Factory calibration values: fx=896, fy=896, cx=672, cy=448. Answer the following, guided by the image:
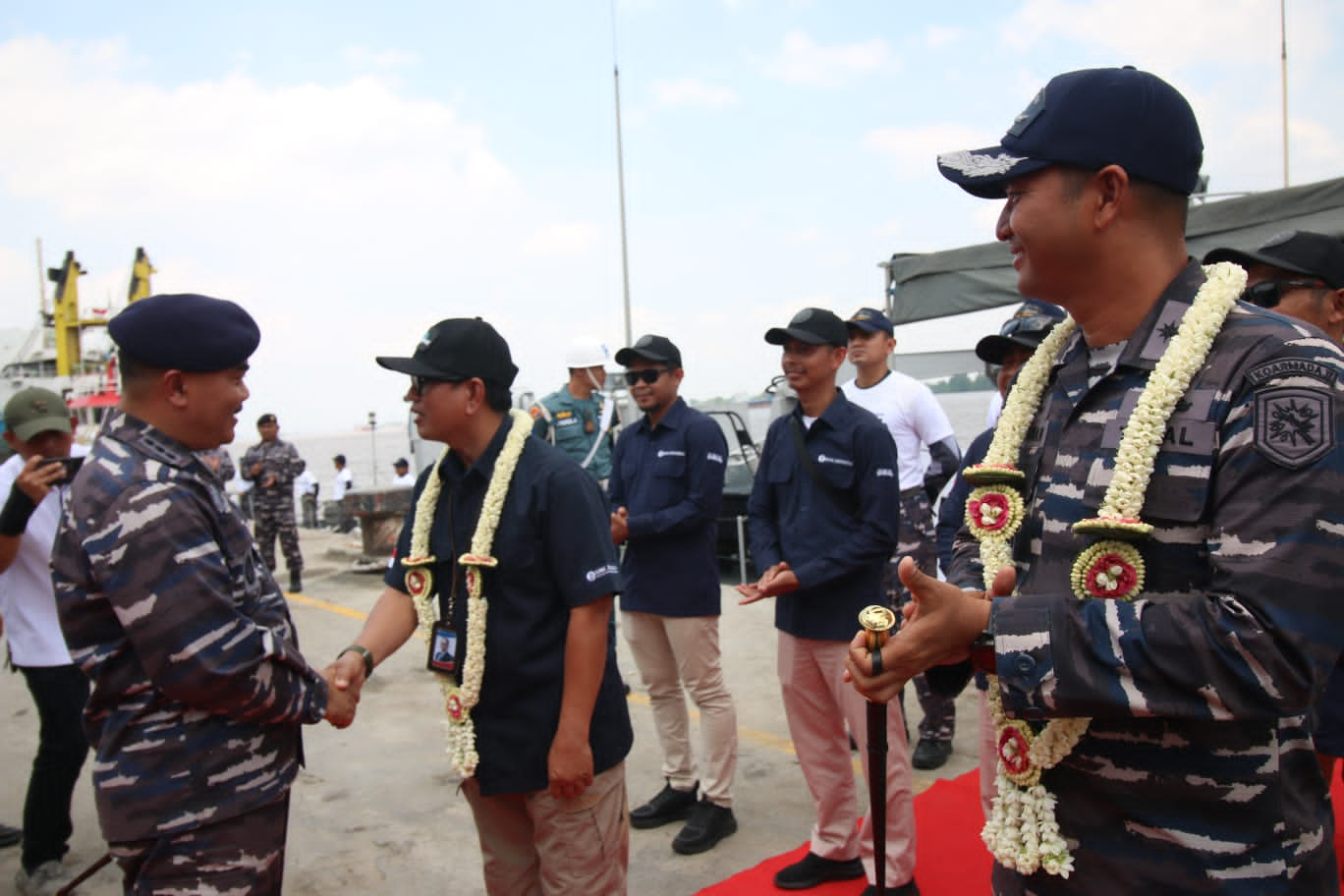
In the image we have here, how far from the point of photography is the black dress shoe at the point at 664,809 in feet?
14.7

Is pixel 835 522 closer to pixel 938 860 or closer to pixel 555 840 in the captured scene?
pixel 938 860

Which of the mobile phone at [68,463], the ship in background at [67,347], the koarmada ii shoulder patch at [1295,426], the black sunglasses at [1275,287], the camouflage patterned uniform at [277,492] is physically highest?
the ship in background at [67,347]

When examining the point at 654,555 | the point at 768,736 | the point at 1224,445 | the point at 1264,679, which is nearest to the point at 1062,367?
the point at 1224,445

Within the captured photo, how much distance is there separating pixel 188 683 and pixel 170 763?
0.78 feet

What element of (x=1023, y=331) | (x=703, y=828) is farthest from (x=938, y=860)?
(x=1023, y=331)

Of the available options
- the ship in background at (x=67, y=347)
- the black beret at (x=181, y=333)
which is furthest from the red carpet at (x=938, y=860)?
the ship in background at (x=67, y=347)

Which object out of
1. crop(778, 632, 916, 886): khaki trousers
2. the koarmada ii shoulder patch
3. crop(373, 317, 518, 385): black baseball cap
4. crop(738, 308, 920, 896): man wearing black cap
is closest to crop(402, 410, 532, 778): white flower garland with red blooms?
crop(373, 317, 518, 385): black baseball cap

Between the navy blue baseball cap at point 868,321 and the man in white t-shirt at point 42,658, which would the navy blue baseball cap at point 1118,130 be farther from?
the man in white t-shirt at point 42,658

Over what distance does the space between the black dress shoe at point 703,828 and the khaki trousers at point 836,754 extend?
2.09 feet

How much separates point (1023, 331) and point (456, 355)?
231 cm

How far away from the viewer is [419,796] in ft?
16.5

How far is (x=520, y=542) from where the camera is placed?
8.79ft

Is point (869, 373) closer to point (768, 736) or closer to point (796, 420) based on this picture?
point (796, 420)

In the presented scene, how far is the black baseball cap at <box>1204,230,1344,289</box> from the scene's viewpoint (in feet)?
11.3
